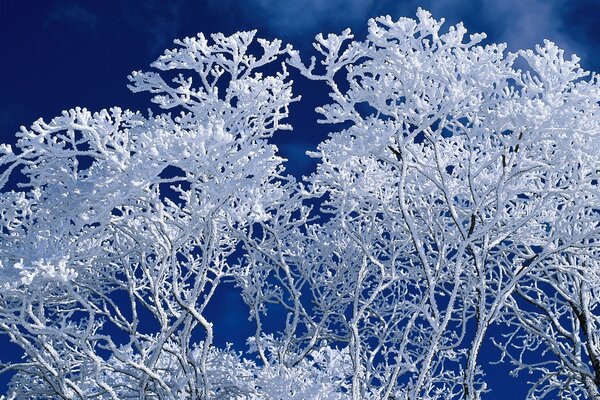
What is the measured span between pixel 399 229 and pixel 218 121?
22.2ft

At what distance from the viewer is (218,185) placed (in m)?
10.8

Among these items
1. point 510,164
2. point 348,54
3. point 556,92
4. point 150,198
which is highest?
point 348,54

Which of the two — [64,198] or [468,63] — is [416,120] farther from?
[64,198]

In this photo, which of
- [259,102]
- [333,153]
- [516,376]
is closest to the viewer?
[259,102]

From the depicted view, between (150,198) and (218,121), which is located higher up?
(218,121)

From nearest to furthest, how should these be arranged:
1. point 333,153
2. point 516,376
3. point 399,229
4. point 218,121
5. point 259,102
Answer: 1. point 218,121
2. point 259,102
3. point 333,153
4. point 399,229
5. point 516,376

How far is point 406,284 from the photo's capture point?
18.6 meters

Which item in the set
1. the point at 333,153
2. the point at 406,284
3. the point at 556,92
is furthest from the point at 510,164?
the point at 406,284

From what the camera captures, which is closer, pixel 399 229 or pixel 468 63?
pixel 468 63

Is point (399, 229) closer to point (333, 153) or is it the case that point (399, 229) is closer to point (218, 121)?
point (333, 153)

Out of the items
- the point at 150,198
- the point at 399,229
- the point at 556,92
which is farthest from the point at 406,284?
the point at 150,198

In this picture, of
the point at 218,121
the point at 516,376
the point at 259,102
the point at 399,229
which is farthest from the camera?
the point at 516,376

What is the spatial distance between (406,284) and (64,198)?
34.7 feet

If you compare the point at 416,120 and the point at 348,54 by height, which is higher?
the point at 348,54
